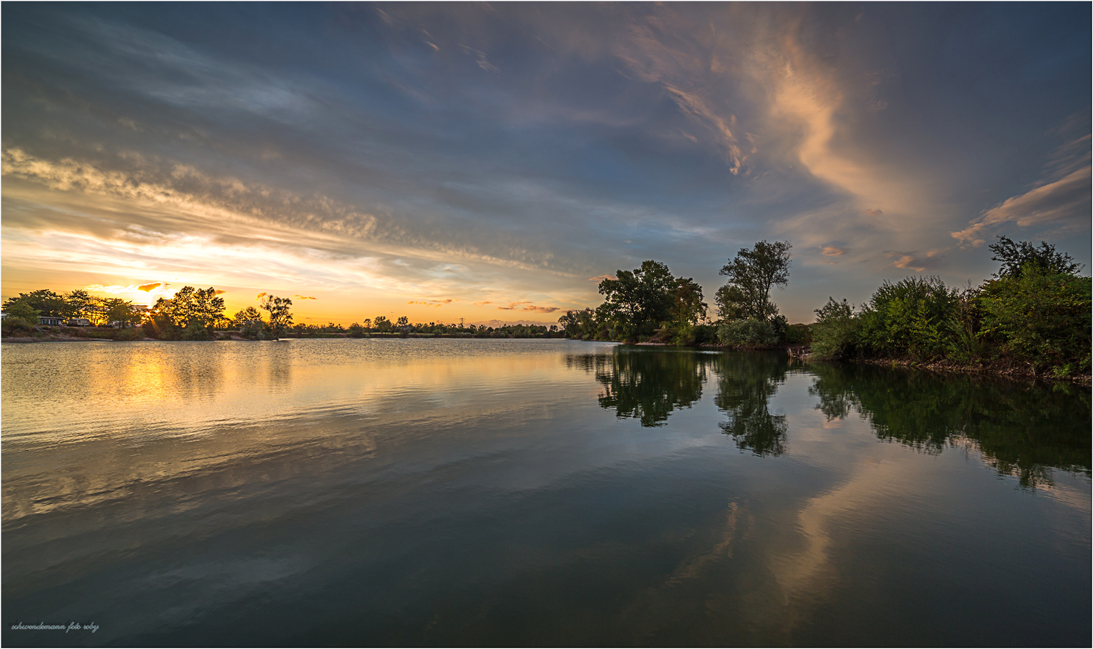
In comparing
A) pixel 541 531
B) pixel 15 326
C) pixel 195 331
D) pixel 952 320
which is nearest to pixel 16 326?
pixel 15 326

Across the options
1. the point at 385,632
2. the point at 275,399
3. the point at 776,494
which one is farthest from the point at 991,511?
the point at 275,399

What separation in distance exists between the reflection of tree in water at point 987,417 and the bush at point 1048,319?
225cm

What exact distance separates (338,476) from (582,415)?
6.11 metres

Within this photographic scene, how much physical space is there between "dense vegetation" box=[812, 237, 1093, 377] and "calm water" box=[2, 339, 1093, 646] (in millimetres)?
11770

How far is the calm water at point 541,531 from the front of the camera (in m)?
3.19

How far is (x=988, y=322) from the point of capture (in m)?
19.9

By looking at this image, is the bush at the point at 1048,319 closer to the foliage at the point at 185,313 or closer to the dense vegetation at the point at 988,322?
the dense vegetation at the point at 988,322

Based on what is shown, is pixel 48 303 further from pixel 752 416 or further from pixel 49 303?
pixel 752 416

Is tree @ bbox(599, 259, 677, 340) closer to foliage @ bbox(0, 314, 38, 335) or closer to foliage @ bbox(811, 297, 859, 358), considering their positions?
foliage @ bbox(811, 297, 859, 358)

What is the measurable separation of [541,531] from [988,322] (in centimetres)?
2590

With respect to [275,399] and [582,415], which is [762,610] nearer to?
[582,415]

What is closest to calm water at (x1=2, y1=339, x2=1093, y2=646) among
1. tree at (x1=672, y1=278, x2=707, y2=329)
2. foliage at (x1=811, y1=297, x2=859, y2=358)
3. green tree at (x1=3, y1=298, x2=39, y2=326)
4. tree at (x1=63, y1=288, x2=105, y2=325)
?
foliage at (x1=811, y1=297, x2=859, y2=358)

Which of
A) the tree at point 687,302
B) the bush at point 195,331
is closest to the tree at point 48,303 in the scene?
the bush at point 195,331

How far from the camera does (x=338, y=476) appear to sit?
6.15 m
